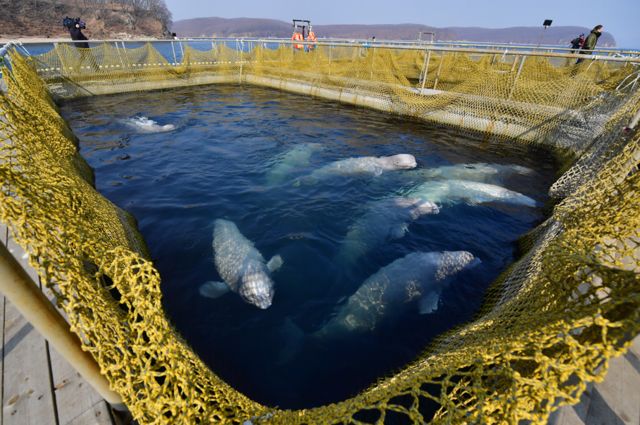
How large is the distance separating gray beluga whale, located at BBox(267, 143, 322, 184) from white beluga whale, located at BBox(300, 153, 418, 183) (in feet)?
2.76

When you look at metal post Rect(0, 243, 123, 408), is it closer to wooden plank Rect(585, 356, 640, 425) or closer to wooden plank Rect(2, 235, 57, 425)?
wooden plank Rect(2, 235, 57, 425)

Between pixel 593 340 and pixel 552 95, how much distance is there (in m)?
14.7

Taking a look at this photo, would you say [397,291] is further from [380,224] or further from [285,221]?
[285,221]

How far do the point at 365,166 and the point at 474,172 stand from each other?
393 centimetres

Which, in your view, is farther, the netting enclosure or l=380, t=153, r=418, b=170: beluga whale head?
l=380, t=153, r=418, b=170: beluga whale head

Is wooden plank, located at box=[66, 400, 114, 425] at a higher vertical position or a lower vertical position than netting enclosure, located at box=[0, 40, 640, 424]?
lower

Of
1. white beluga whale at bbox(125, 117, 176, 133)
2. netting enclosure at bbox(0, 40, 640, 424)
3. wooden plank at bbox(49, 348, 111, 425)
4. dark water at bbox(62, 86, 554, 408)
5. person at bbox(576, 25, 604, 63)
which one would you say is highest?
person at bbox(576, 25, 604, 63)

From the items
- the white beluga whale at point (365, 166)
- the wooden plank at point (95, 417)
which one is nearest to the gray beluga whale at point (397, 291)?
the wooden plank at point (95, 417)

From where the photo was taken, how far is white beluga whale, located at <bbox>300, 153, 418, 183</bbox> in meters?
10.6

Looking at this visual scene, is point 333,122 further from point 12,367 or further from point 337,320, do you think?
point 12,367

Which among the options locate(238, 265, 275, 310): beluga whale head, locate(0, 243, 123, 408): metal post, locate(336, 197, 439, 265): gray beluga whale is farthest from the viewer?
locate(336, 197, 439, 265): gray beluga whale

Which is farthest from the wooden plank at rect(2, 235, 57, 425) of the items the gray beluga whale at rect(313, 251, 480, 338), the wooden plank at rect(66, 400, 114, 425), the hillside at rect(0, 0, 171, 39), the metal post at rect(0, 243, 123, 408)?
the hillside at rect(0, 0, 171, 39)

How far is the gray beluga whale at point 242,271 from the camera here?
5.70m

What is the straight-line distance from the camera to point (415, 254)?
260 inches
